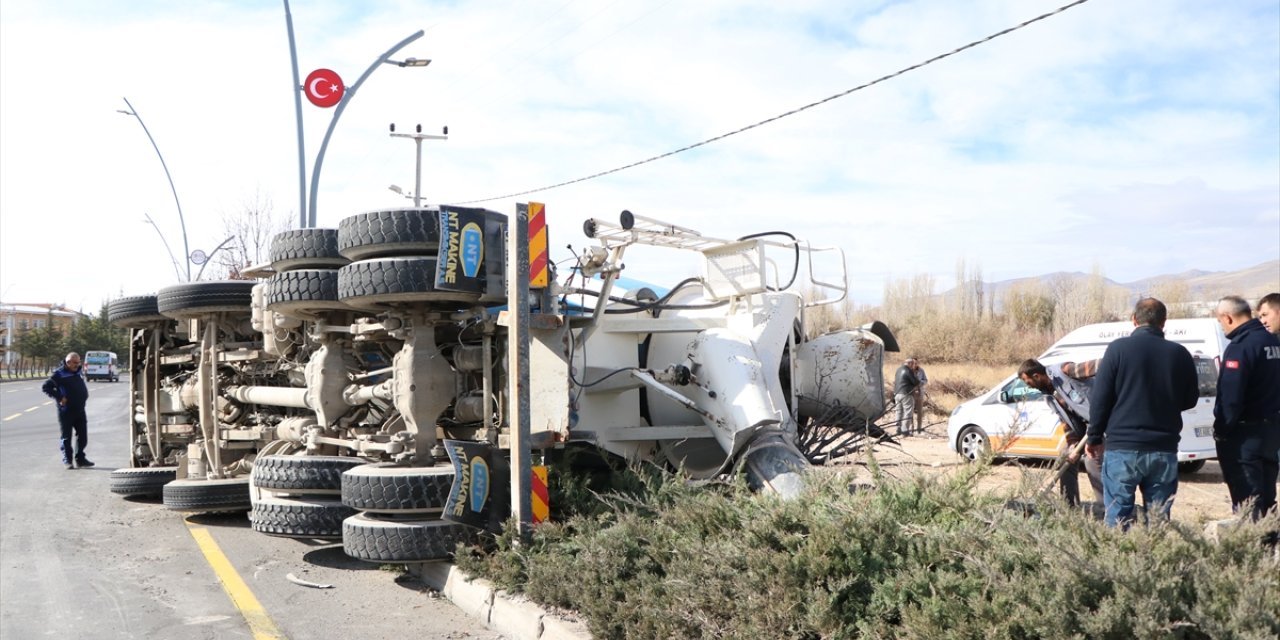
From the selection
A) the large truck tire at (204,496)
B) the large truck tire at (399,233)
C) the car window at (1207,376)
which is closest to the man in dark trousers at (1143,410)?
the large truck tire at (399,233)

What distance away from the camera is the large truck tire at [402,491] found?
249 inches

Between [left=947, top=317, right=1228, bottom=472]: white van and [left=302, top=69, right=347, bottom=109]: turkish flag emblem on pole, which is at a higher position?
[left=302, top=69, right=347, bottom=109]: turkish flag emblem on pole

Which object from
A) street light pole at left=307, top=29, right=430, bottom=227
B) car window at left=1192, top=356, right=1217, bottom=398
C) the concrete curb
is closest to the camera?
the concrete curb

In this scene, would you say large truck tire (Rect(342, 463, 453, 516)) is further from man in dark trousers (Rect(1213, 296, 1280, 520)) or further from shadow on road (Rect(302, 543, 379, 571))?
man in dark trousers (Rect(1213, 296, 1280, 520))

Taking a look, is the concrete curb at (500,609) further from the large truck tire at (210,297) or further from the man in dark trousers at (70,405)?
the man in dark trousers at (70,405)

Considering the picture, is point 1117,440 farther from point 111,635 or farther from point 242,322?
point 242,322

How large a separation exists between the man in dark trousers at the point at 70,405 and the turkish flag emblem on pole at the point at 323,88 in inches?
210

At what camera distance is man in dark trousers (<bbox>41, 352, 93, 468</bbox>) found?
14742 millimetres

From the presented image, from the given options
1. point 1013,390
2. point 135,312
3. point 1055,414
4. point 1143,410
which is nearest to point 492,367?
point 1143,410

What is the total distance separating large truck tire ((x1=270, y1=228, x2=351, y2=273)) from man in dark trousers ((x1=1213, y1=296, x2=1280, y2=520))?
244 inches

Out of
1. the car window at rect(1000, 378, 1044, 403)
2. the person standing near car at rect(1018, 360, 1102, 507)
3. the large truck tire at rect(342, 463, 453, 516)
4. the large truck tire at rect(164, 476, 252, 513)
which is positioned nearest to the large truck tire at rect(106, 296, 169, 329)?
Result: the large truck tire at rect(164, 476, 252, 513)

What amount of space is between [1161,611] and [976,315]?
3632cm

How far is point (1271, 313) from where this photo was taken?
6.46m

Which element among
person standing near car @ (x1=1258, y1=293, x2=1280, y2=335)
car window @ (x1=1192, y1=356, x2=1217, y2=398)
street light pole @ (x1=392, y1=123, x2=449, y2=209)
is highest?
street light pole @ (x1=392, y1=123, x2=449, y2=209)
